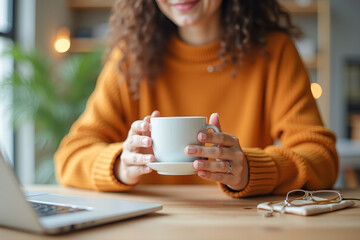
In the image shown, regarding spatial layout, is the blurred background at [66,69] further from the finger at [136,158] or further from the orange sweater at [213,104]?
the finger at [136,158]

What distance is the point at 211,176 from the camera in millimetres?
847

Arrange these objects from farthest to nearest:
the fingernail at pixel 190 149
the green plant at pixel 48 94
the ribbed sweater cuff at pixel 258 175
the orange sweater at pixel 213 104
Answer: the green plant at pixel 48 94
the orange sweater at pixel 213 104
the ribbed sweater cuff at pixel 258 175
the fingernail at pixel 190 149

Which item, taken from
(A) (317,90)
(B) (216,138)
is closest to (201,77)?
(B) (216,138)

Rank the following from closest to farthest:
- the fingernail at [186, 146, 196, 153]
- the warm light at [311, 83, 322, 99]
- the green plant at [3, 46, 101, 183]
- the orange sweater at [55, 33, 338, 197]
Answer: the fingernail at [186, 146, 196, 153], the orange sweater at [55, 33, 338, 197], the green plant at [3, 46, 101, 183], the warm light at [311, 83, 322, 99]

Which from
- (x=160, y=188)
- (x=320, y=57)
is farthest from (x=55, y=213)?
(x=320, y=57)

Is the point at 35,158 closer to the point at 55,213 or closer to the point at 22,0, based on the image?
the point at 22,0

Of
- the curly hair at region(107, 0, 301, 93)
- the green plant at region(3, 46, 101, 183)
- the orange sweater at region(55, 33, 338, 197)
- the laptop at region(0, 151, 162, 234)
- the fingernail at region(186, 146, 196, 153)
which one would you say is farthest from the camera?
the green plant at region(3, 46, 101, 183)

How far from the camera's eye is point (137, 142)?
887 millimetres

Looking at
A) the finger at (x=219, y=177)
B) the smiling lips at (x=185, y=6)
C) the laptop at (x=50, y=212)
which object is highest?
the smiling lips at (x=185, y=6)

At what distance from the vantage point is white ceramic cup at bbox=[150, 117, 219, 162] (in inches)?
31.6

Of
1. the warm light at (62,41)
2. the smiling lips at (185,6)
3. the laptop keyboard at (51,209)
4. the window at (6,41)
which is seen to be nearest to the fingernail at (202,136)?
the laptop keyboard at (51,209)

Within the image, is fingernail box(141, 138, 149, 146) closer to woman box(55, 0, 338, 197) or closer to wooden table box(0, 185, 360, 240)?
wooden table box(0, 185, 360, 240)

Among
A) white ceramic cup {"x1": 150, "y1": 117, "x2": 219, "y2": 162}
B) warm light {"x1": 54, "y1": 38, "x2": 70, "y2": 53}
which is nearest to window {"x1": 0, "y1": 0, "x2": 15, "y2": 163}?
warm light {"x1": 54, "y1": 38, "x2": 70, "y2": 53}

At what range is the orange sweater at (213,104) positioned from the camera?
1211 millimetres
